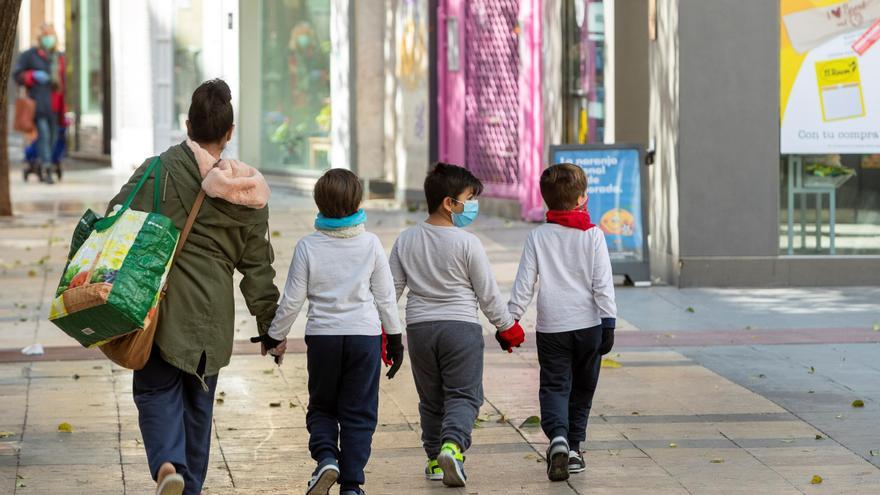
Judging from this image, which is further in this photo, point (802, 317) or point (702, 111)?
point (702, 111)

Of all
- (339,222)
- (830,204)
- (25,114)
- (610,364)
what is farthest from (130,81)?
(339,222)

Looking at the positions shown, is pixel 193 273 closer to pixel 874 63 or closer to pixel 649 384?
pixel 649 384

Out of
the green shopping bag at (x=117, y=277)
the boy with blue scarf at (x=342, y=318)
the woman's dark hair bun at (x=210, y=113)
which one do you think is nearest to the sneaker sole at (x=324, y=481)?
the boy with blue scarf at (x=342, y=318)

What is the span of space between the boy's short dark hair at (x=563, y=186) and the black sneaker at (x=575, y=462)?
3.25ft

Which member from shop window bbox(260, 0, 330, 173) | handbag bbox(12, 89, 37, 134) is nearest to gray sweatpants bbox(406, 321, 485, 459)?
shop window bbox(260, 0, 330, 173)

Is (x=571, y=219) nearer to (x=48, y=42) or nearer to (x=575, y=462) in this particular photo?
(x=575, y=462)

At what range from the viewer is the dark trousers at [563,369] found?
21.2 ft

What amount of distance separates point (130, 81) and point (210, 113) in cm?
2418

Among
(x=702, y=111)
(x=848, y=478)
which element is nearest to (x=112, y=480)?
(x=848, y=478)

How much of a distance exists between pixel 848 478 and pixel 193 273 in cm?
278

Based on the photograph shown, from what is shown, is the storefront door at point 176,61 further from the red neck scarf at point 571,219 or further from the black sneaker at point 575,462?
the black sneaker at point 575,462

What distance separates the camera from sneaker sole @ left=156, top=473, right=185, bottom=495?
210 inches

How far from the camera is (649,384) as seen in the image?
8602 mm

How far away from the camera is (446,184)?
625cm
